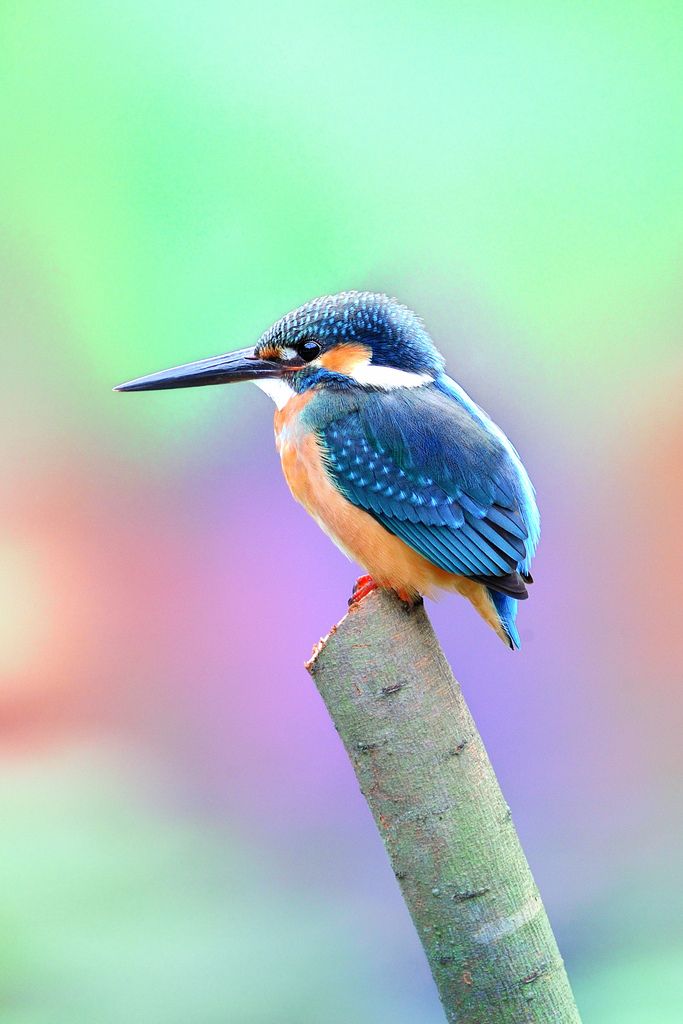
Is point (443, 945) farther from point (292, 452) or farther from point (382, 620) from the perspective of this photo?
point (292, 452)

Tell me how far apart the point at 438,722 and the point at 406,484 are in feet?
0.87

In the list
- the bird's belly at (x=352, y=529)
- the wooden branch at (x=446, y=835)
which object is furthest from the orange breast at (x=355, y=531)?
the wooden branch at (x=446, y=835)

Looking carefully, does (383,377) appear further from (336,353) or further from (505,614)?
(505,614)

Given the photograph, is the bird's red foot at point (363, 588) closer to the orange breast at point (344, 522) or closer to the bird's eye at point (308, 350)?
the orange breast at point (344, 522)

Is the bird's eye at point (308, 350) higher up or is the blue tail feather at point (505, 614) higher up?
the bird's eye at point (308, 350)

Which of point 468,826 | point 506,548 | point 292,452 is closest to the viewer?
point 468,826

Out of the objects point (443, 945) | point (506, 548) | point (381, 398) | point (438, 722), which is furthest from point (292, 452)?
point (443, 945)

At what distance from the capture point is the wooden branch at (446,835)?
29.5 inches

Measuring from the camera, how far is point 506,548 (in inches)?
36.0

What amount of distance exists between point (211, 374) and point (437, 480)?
0.26 metres

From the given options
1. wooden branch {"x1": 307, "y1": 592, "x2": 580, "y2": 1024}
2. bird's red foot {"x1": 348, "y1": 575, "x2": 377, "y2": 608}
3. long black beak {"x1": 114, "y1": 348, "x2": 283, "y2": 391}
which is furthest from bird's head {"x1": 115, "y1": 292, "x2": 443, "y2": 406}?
wooden branch {"x1": 307, "y1": 592, "x2": 580, "y2": 1024}

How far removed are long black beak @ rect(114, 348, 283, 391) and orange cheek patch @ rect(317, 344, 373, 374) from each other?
0.06 meters

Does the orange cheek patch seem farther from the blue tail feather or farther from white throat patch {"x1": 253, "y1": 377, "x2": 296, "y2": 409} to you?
the blue tail feather

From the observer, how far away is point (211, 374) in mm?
1035
